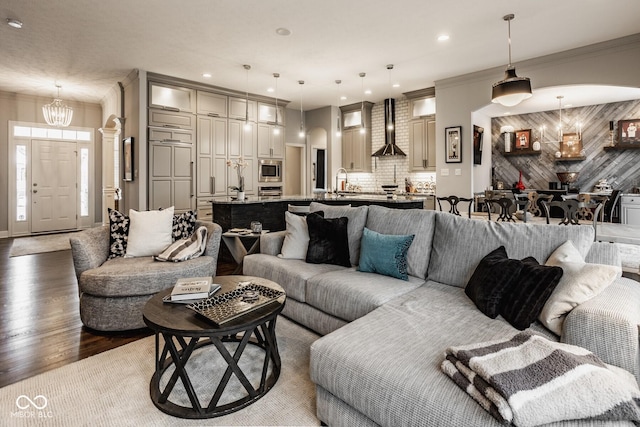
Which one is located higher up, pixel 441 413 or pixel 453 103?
pixel 453 103

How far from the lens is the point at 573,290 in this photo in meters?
1.66

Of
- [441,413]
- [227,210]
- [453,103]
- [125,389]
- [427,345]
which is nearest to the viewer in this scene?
[441,413]

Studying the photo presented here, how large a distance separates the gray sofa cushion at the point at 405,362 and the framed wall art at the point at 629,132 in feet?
24.1

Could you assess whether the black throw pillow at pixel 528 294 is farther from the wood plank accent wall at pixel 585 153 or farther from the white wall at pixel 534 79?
the wood plank accent wall at pixel 585 153

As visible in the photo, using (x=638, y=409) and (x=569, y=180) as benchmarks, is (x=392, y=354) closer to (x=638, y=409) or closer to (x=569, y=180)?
(x=638, y=409)

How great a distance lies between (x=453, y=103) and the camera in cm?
625

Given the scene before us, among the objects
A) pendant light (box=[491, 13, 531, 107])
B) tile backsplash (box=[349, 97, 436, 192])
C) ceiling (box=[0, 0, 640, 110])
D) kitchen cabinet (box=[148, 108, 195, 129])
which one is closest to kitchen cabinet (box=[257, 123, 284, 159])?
ceiling (box=[0, 0, 640, 110])

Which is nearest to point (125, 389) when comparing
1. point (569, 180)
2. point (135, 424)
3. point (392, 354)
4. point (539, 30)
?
point (135, 424)

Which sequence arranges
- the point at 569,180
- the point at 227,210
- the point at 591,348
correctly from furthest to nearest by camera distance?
1. the point at 569,180
2. the point at 227,210
3. the point at 591,348

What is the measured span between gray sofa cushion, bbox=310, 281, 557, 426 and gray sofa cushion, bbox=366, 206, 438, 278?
60 centimetres

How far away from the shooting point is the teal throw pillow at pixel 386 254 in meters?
2.58

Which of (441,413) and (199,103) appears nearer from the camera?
(441,413)

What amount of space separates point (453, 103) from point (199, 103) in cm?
469

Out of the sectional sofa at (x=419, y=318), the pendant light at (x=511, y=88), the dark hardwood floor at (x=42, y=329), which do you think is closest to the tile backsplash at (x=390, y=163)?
the pendant light at (x=511, y=88)
